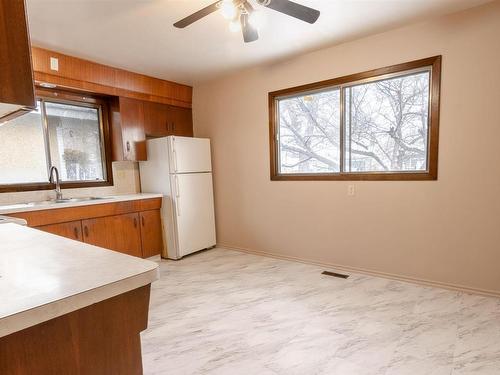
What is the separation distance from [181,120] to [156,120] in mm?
447

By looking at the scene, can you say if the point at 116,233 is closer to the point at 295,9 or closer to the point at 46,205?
the point at 46,205

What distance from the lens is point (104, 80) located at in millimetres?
3336

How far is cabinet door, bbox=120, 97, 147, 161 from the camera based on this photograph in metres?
3.59

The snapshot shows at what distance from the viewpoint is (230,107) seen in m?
3.95

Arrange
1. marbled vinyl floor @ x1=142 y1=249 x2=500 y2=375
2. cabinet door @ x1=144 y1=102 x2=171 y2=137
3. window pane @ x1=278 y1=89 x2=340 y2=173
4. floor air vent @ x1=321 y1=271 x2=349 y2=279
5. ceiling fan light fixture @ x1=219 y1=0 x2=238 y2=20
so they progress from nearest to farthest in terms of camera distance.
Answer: marbled vinyl floor @ x1=142 y1=249 x2=500 y2=375
ceiling fan light fixture @ x1=219 y1=0 x2=238 y2=20
floor air vent @ x1=321 y1=271 x2=349 y2=279
window pane @ x1=278 y1=89 x2=340 y2=173
cabinet door @ x1=144 y1=102 x2=171 y2=137

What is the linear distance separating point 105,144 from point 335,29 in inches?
119

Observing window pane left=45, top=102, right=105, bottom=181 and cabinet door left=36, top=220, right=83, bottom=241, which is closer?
cabinet door left=36, top=220, right=83, bottom=241

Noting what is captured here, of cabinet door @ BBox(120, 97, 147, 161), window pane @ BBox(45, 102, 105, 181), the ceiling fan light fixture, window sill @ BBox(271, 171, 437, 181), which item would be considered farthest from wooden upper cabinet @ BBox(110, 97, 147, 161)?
the ceiling fan light fixture

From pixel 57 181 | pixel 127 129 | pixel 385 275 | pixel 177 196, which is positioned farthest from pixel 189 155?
pixel 385 275

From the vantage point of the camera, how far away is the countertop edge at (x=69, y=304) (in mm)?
584

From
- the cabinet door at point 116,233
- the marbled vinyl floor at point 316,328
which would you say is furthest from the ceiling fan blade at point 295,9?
the cabinet door at point 116,233

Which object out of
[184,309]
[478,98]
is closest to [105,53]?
[184,309]

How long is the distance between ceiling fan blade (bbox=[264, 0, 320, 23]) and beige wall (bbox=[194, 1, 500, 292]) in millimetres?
1276

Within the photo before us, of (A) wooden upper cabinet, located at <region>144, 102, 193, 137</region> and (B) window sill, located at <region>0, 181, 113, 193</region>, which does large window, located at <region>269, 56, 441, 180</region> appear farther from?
(B) window sill, located at <region>0, 181, 113, 193</region>
